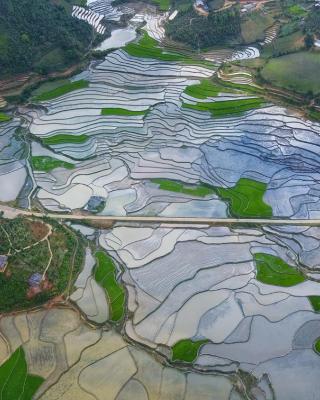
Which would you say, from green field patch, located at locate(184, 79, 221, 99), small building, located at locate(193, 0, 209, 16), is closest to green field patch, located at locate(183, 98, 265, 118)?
green field patch, located at locate(184, 79, 221, 99)

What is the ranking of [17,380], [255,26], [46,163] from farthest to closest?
[255,26]
[46,163]
[17,380]

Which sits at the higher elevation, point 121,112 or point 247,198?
point 121,112

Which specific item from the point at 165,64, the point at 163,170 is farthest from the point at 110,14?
the point at 163,170

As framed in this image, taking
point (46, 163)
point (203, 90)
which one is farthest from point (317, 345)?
point (203, 90)

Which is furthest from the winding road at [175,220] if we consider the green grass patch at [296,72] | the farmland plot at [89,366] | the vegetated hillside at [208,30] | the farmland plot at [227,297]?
the vegetated hillside at [208,30]

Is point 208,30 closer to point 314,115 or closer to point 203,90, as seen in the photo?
point 203,90

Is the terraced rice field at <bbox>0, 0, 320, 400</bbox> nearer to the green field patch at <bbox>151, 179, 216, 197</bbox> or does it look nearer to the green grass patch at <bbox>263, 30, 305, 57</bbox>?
the green field patch at <bbox>151, 179, 216, 197</bbox>
